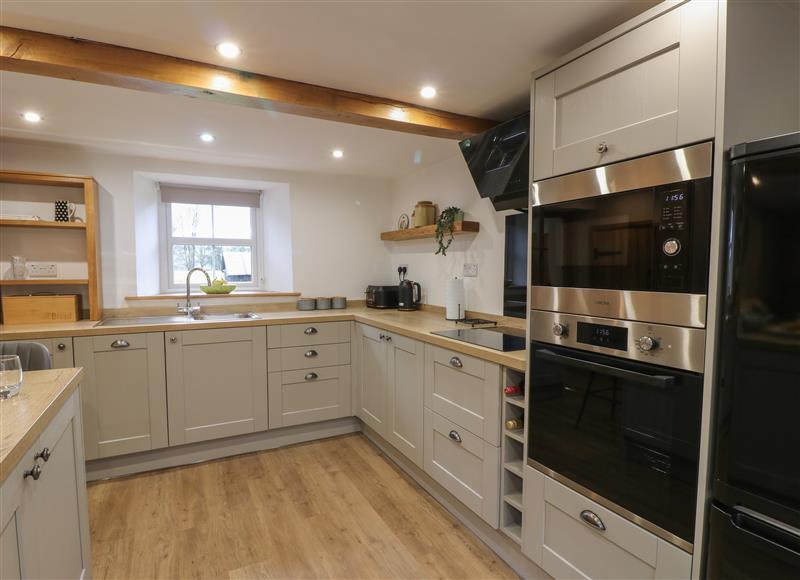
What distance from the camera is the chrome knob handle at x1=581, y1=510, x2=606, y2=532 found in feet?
4.57

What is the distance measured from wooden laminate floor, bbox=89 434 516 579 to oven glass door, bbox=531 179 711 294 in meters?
1.32

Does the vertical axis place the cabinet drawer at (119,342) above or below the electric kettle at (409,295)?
below

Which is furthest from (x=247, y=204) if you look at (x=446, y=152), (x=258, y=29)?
(x=258, y=29)

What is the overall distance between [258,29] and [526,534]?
2.13 metres

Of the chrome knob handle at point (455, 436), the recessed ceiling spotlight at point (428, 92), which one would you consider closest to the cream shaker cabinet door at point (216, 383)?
the chrome knob handle at point (455, 436)

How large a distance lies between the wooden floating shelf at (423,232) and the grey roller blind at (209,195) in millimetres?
1207

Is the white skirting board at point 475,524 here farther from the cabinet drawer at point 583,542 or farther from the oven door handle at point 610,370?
the oven door handle at point 610,370

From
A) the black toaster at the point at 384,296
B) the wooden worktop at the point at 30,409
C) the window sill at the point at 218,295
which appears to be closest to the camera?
the wooden worktop at the point at 30,409

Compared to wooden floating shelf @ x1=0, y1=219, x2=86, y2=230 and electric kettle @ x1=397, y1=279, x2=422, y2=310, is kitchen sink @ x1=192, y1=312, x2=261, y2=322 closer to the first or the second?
wooden floating shelf @ x1=0, y1=219, x2=86, y2=230

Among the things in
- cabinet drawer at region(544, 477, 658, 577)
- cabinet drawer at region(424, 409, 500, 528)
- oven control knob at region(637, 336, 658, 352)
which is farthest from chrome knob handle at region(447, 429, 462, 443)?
oven control knob at region(637, 336, 658, 352)

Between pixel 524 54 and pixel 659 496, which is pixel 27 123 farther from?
pixel 659 496

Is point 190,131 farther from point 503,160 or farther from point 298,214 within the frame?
point 503,160

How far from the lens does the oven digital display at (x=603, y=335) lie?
1.32 metres

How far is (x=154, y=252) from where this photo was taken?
3.40 m
